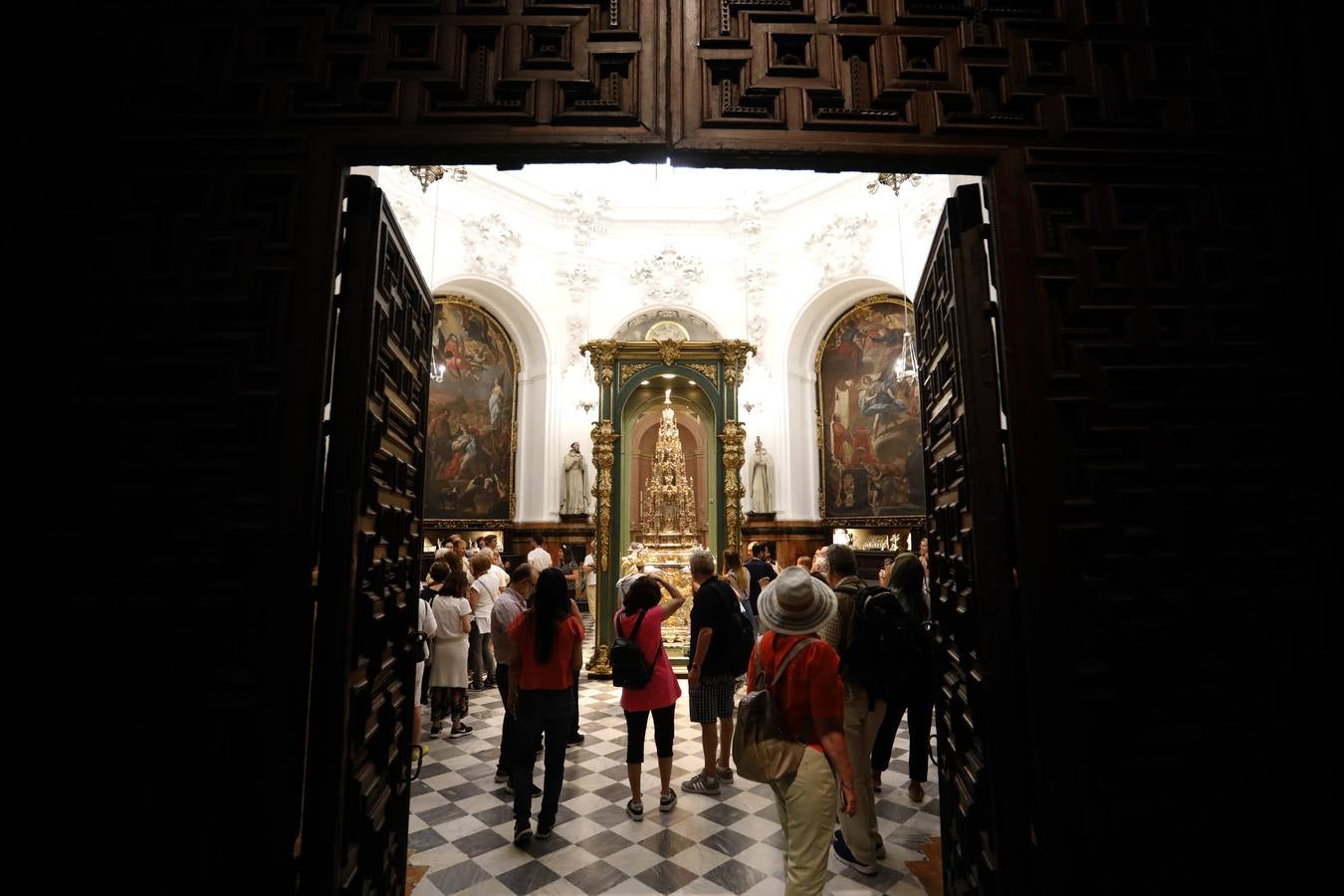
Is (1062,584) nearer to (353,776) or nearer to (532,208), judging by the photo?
(353,776)

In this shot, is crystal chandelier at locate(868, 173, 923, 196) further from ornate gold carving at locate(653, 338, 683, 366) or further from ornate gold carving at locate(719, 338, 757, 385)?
ornate gold carving at locate(653, 338, 683, 366)

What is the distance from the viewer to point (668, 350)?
1083cm

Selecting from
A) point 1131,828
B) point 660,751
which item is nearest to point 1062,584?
point 1131,828

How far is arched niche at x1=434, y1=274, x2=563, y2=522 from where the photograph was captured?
15.3 meters

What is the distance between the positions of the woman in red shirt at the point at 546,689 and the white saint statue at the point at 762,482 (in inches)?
422

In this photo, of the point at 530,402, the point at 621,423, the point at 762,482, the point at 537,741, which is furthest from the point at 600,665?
the point at 530,402

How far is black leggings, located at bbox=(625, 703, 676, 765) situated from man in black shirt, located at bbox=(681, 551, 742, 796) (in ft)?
1.21

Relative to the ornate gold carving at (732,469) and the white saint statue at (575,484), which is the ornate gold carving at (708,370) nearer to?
the ornate gold carving at (732,469)

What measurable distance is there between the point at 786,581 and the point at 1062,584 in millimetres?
1070

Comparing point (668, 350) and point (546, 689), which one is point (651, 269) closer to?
point (668, 350)

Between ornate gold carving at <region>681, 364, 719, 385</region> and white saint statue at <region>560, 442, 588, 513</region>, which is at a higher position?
ornate gold carving at <region>681, 364, 719, 385</region>

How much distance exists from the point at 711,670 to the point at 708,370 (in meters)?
7.01

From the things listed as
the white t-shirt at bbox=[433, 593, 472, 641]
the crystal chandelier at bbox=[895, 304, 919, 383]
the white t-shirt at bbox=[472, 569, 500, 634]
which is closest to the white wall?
the crystal chandelier at bbox=[895, 304, 919, 383]

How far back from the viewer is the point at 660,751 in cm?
448
